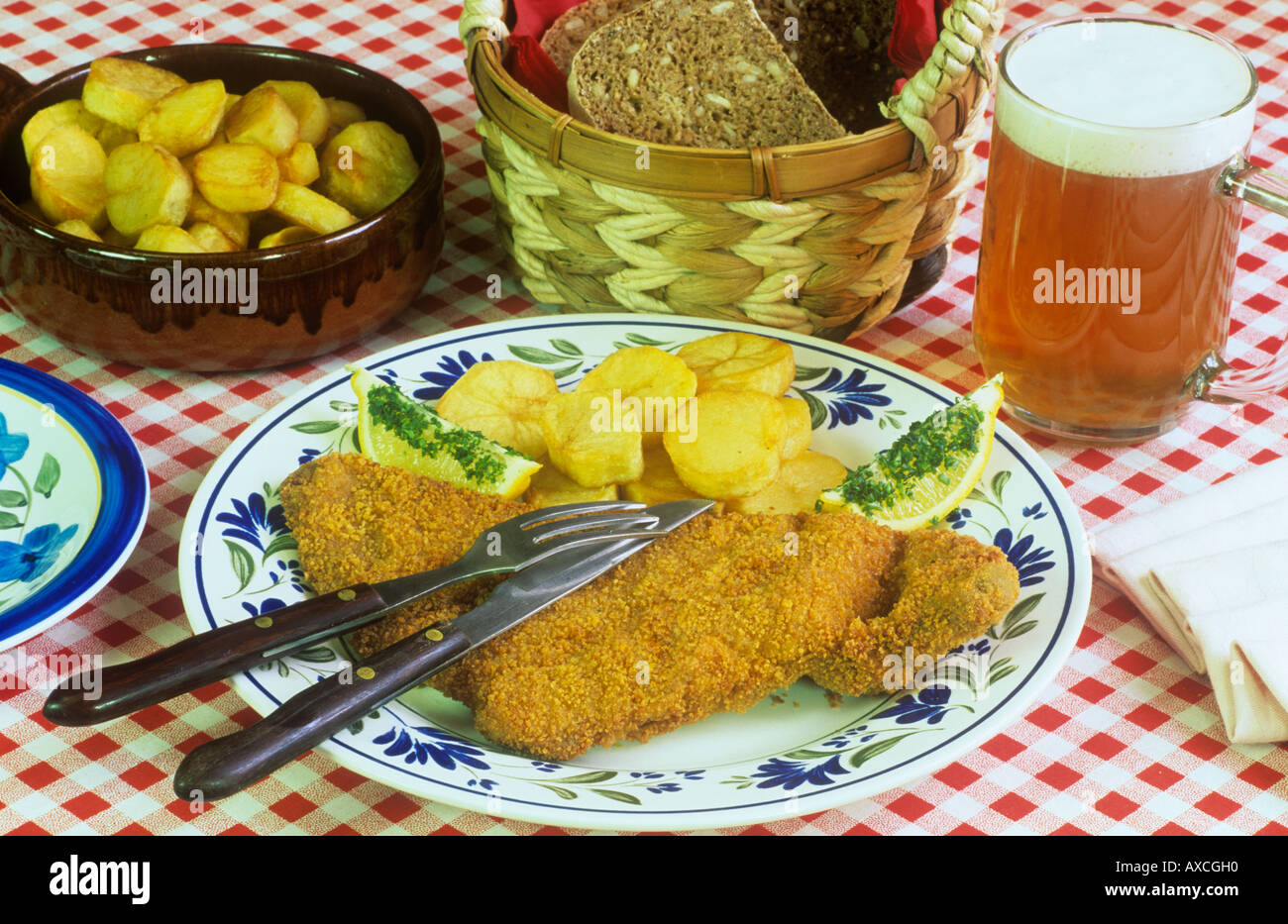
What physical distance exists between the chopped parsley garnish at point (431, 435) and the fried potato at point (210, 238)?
1.13 ft

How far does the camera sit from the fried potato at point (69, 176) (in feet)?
7.37

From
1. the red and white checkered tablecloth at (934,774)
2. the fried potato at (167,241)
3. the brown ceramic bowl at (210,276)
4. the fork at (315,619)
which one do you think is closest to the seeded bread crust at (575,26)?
the brown ceramic bowl at (210,276)

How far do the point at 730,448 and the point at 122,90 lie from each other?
3.90 ft

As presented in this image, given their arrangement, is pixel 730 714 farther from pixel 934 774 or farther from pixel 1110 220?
pixel 1110 220

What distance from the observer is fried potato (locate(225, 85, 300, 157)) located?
7.52 ft

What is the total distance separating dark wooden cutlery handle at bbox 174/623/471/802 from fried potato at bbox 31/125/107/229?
3.23ft

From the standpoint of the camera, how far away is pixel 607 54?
2.39 m

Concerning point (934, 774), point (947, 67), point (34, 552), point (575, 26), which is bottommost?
point (934, 774)

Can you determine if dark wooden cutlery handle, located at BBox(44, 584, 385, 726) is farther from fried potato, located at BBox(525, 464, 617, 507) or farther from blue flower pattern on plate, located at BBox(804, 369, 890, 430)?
blue flower pattern on plate, located at BBox(804, 369, 890, 430)

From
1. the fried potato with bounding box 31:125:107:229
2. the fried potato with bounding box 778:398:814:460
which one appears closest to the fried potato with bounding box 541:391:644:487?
the fried potato with bounding box 778:398:814:460

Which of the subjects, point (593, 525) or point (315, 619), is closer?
point (315, 619)

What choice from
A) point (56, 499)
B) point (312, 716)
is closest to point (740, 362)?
point (312, 716)

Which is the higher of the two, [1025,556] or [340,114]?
[340,114]

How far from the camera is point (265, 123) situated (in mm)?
2291
